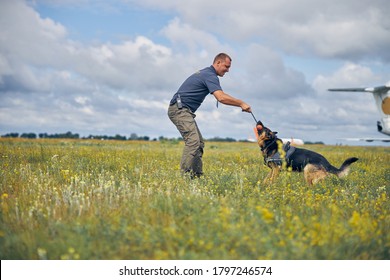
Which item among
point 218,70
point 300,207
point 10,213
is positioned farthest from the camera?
point 218,70

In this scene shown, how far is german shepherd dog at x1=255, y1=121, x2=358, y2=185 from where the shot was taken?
330 inches

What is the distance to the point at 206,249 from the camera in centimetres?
361

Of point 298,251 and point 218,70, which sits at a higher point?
point 218,70

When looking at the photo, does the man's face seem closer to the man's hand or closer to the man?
the man

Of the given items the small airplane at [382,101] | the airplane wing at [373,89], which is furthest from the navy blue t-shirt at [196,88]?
the airplane wing at [373,89]

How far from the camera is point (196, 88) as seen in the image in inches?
338

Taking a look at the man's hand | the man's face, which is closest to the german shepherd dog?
the man's hand

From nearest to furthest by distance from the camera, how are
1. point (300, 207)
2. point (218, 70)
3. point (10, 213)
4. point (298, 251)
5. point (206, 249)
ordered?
1. point (298, 251)
2. point (206, 249)
3. point (10, 213)
4. point (300, 207)
5. point (218, 70)

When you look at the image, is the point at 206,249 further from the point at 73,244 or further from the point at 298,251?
the point at 73,244

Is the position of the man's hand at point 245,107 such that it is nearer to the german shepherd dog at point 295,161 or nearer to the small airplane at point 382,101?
the german shepherd dog at point 295,161

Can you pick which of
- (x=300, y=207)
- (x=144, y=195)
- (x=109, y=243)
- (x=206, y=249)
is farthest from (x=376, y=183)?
(x=109, y=243)

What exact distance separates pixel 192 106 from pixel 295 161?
2.66 meters
